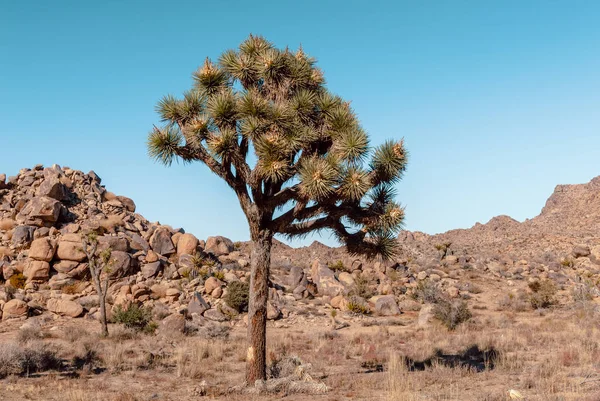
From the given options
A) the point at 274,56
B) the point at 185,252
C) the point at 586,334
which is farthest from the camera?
the point at 185,252

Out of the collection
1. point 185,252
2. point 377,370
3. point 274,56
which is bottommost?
point 377,370

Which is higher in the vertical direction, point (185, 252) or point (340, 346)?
point (185, 252)

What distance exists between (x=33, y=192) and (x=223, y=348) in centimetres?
1732

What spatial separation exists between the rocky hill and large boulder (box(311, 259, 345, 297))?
0.19 ft

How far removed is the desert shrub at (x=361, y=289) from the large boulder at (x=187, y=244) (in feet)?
26.5

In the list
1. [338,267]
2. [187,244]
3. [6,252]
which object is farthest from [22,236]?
[338,267]

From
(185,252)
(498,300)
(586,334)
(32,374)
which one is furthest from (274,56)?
(498,300)

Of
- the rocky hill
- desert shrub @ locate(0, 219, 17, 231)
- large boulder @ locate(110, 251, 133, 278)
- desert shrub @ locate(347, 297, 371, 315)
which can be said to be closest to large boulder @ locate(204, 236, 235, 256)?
the rocky hill

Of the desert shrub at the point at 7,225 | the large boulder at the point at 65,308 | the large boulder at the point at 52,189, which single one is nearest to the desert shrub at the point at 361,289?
the large boulder at the point at 65,308

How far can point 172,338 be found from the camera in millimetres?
16422

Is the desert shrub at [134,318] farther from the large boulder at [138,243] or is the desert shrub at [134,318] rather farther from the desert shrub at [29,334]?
the large boulder at [138,243]

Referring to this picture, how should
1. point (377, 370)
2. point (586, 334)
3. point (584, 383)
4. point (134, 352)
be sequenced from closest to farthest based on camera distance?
point (584, 383)
point (377, 370)
point (134, 352)
point (586, 334)

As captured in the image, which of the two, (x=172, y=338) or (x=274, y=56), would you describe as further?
(x=172, y=338)

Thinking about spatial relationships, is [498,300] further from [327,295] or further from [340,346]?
[340,346]
